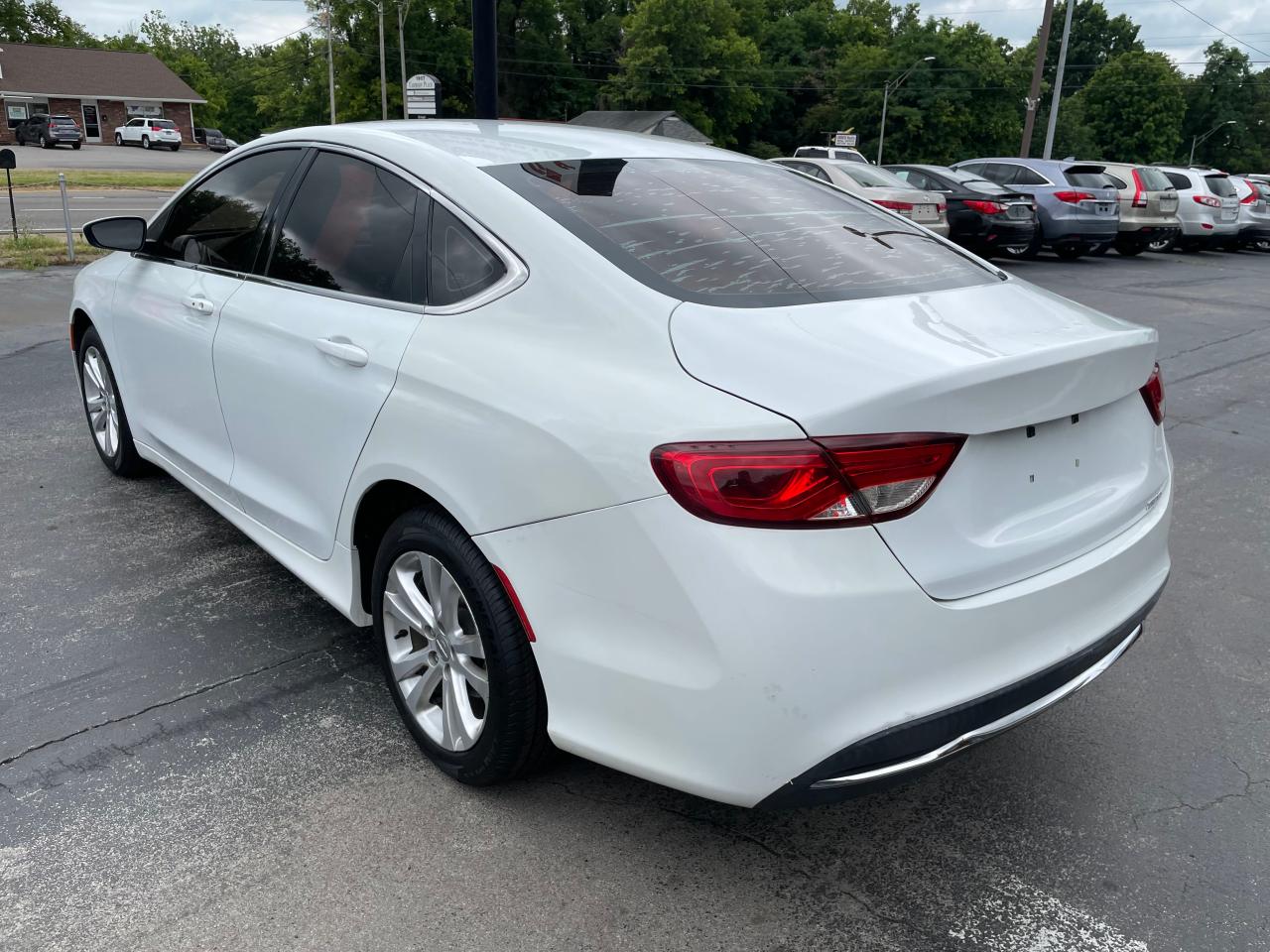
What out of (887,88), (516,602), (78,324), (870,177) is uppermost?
(887,88)

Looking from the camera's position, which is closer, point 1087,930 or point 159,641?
point 1087,930

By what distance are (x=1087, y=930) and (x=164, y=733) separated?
241cm

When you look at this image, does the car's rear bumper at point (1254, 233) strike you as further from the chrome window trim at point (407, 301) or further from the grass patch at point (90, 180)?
the grass patch at point (90, 180)

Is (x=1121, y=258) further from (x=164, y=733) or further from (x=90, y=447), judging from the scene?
(x=164, y=733)

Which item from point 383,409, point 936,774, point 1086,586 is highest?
point 383,409

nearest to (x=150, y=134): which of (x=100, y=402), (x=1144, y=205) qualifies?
(x=1144, y=205)

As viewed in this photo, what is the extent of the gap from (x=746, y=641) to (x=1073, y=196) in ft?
57.1

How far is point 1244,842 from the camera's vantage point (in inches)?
102

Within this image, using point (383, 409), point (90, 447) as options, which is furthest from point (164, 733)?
point (90, 447)

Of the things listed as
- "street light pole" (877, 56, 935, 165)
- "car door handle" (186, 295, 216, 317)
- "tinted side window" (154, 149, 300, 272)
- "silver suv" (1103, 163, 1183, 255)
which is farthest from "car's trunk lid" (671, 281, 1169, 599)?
"street light pole" (877, 56, 935, 165)

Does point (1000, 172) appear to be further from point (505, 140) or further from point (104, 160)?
point (104, 160)

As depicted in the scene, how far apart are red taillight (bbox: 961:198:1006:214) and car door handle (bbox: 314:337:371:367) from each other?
49.5 feet

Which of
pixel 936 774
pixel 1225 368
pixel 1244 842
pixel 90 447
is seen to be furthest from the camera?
pixel 1225 368

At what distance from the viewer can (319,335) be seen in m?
2.93
